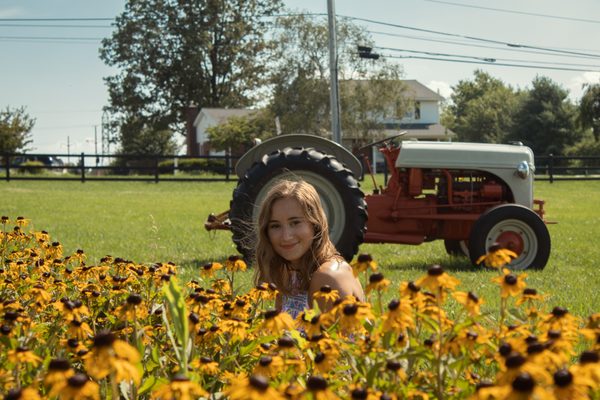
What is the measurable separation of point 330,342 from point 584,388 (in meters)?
0.72

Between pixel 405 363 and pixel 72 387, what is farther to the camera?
pixel 405 363

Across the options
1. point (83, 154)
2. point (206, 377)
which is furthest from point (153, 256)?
point (83, 154)

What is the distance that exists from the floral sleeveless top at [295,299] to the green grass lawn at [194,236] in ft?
6.42

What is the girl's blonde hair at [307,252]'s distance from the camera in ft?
13.0

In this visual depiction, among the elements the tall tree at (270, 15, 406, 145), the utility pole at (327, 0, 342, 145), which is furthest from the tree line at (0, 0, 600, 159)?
the utility pole at (327, 0, 342, 145)

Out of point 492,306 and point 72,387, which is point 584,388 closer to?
point 72,387

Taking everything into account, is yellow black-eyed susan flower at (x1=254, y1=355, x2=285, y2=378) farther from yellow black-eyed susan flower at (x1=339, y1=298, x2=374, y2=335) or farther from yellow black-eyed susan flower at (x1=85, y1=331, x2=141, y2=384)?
yellow black-eyed susan flower at (x1=85, y1=331, x2=141, y2=384)

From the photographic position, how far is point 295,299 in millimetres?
4059

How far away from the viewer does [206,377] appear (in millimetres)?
2811

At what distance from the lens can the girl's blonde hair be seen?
395 centimetres

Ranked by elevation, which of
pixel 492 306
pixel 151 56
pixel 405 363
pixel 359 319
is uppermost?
pixel 151 56

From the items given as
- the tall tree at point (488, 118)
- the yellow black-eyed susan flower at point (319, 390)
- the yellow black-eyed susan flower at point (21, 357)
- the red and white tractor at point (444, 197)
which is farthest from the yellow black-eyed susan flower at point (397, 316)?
the tall tree at point (488, 118)

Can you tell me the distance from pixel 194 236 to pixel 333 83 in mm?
15331

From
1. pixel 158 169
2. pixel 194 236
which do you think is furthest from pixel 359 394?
pixel 158 169
